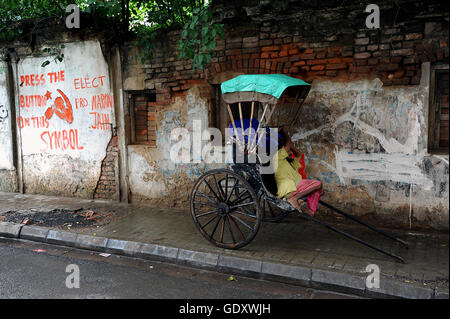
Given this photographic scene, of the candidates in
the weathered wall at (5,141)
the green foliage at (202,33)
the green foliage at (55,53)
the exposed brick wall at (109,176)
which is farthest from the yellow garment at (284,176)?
the weathered wall at (5,141)

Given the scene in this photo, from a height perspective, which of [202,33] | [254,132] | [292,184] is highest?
[202,33]

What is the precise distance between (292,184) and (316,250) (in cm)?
92

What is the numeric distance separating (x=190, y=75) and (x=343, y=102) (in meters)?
2.74

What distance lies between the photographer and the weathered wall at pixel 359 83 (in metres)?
5.59

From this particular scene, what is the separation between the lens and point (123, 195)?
8.06m

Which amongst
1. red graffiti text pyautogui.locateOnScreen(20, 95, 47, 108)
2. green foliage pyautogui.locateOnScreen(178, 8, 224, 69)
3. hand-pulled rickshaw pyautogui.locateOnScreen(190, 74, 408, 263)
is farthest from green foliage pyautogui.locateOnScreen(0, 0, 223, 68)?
hand-pulled rickshaw pyautogui.locateOnScreen(190, 74, 408, 263)

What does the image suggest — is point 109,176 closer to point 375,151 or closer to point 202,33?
point 202,33

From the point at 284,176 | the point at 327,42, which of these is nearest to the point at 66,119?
the point at 284,176

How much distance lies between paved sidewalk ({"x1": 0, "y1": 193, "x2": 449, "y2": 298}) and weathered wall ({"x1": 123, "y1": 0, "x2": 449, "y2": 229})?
0.62 m

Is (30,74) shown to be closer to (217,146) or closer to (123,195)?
(123,195)

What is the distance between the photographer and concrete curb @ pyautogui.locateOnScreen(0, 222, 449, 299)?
4.10 meters

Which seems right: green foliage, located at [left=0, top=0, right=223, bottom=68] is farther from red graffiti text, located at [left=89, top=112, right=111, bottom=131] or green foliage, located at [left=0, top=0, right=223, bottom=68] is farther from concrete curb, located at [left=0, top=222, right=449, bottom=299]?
concrete curb, located at [left=0, top=222, right=449, bottom=299]

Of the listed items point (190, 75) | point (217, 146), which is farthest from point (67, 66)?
point (217, 146)

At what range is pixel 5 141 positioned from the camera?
929 cm
